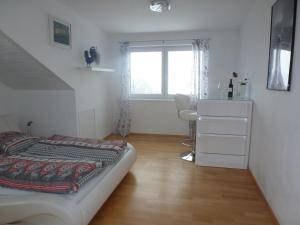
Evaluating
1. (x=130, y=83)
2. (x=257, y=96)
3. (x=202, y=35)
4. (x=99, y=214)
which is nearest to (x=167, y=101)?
(x=130, y=83)

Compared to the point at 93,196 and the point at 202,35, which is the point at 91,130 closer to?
the point at 93,196

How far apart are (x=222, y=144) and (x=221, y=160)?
0.24 metres

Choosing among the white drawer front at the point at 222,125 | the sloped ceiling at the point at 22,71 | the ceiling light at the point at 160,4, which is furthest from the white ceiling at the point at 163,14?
the white drawer front at the point at 222,125

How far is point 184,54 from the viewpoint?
445 cm

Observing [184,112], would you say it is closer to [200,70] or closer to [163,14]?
[200,70]

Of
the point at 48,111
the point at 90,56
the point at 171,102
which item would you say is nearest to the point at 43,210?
the point at 48,111

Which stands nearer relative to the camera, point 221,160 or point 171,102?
point 221,160

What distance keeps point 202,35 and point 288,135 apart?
3123 mm

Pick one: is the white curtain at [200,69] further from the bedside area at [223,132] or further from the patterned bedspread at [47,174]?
the patterned bedspread at [47,174]

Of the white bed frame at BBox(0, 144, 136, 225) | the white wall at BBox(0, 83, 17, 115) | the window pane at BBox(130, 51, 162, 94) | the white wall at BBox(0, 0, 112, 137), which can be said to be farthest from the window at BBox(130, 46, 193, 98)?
the white bed frame at BBox(0, 144, 136, 225)

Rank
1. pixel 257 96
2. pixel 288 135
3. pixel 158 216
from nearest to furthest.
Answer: pixel 288 135 → pixel 158 216 → pixel 257 96

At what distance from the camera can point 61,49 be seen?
3041mm

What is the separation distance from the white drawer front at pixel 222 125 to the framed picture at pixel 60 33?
2241 millimetres

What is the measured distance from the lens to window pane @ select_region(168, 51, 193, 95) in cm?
445
